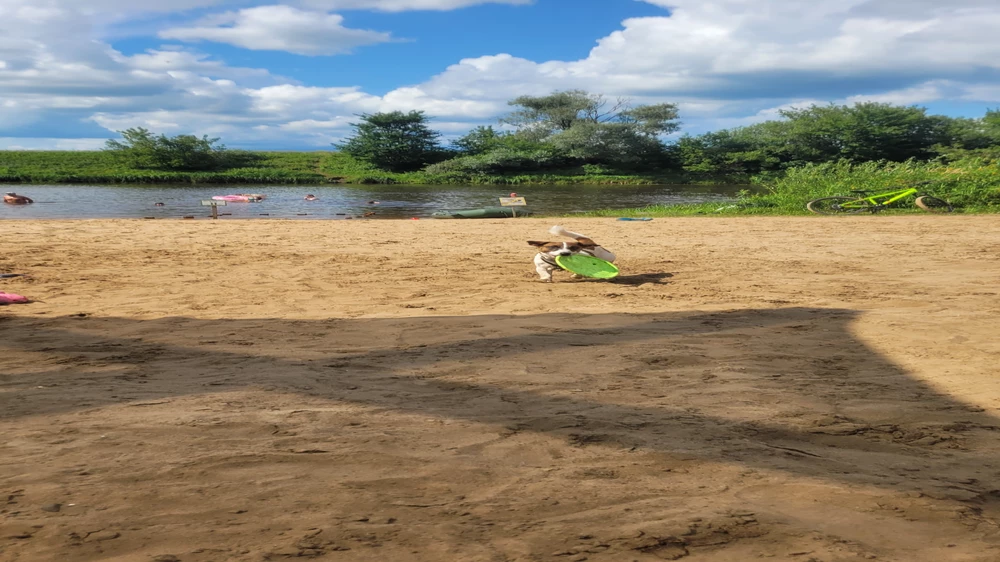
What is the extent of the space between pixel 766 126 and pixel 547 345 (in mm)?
53926

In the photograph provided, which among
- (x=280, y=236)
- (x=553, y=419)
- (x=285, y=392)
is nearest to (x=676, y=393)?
(x=553, y=419)

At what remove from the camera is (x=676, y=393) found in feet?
13.1

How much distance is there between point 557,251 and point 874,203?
1247 centimetres

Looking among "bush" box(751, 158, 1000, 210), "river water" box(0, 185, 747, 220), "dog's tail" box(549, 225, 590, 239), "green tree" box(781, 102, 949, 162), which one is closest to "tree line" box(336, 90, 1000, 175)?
"green tree" box(781, 102, 949, 162)

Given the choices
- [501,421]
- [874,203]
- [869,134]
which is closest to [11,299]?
[501,421]

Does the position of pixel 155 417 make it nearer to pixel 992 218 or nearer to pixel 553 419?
→ pixel 553 419

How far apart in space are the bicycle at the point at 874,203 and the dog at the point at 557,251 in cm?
1105

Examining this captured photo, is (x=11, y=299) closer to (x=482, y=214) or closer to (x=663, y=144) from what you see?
(x=482, y=214)

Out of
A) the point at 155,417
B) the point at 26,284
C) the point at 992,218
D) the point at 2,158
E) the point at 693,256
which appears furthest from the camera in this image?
the point at 2,158

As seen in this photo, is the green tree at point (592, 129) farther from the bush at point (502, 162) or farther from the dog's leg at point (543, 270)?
the dog's leg at point (543, 270)

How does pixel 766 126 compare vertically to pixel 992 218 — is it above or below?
above

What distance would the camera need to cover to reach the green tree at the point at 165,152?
5272cm

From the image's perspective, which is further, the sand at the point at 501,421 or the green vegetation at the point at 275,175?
the green vegetation at the point at 275,175

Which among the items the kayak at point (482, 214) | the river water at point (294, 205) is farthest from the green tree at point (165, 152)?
the kayak at point (482, 214)
